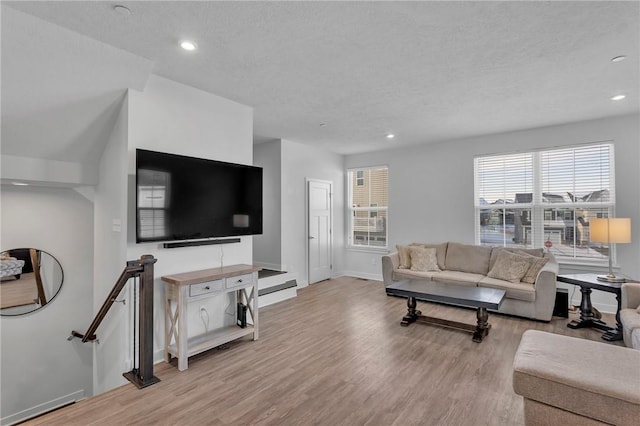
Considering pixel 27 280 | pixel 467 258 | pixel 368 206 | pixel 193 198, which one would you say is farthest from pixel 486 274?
pixel 27 280

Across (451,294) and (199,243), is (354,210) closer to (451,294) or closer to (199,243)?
(451,294)

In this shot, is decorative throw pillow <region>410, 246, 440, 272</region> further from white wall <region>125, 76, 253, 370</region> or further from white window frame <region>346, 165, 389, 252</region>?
white wall <region>125, 76, 253, 370</region>

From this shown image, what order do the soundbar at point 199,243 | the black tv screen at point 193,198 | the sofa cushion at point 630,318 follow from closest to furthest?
1. the sofa cushion at point 630,318
2. the black tv screen at point 193,198
3. the soundbar at point 199,243

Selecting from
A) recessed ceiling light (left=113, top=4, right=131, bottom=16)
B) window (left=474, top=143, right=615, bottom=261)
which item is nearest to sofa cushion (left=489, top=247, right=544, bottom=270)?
window (left=474, top=143, right=615, bottom=261)

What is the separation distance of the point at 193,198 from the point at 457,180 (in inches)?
181

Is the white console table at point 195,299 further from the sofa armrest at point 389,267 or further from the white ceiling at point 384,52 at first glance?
the sofa armrest at point 389,267

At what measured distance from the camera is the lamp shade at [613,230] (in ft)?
Answer: 11.9

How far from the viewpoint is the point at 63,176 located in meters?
3.39

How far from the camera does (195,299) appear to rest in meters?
2.97

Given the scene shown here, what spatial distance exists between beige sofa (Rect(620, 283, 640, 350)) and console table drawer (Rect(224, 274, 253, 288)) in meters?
3.50

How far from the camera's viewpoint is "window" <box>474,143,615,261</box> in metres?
4.57

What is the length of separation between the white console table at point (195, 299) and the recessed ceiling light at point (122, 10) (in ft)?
6.90

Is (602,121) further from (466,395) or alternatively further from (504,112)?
(466,395)

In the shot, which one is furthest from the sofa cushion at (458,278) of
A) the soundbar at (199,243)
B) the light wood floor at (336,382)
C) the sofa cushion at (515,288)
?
the soundbar at (199,243)
